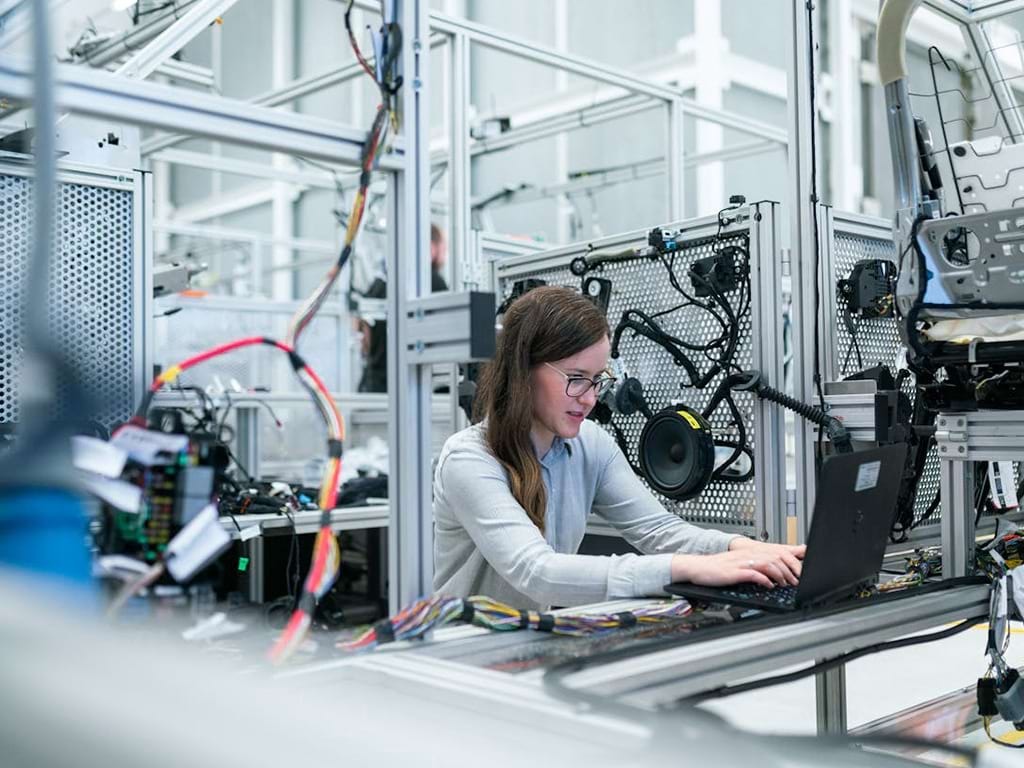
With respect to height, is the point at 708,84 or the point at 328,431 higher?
the point at 708,84

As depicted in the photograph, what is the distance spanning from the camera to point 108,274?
1.88 metres

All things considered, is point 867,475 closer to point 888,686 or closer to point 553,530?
point 553,530

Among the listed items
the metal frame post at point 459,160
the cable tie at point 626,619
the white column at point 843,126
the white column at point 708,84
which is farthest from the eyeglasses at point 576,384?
the white column at point 843,126

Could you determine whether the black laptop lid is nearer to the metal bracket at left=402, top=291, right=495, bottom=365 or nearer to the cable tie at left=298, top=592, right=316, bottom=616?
the metal bracket at left=402, top=291, right=495, bottom=365

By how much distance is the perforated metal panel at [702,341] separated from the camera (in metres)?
1.76

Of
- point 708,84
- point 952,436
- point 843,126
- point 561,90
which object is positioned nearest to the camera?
point 952,436

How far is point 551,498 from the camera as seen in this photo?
5.31ft

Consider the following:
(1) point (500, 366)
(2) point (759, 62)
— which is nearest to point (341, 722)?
(1) point (500, 366)

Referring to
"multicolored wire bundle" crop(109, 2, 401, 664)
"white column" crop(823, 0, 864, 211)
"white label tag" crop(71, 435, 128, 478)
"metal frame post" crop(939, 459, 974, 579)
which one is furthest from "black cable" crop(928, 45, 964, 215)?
"white column" crop(823, 0, 864, 211)

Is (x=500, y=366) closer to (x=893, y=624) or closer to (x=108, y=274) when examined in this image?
(x=893, y=624)

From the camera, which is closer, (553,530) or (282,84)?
(553,530)

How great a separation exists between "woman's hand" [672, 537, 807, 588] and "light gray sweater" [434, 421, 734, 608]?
0.02 metres

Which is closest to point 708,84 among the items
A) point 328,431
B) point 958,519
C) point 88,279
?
point 88,279

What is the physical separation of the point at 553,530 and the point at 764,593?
0.49 meters
